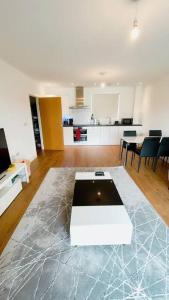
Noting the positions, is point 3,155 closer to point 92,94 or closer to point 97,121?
point 97,121

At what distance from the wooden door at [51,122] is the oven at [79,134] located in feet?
2.55

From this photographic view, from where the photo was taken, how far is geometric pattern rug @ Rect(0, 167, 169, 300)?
3.95 ft

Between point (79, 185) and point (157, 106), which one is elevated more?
point (157, 106)

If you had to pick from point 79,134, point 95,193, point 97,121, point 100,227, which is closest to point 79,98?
point 97,121

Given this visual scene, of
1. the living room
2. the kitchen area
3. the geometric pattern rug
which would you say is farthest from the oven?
the geometric pattern rug

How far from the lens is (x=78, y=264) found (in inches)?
55.6

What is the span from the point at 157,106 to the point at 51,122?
372cm

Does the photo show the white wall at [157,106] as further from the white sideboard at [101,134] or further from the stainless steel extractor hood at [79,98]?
the stainless steel extractor hood at [79,98]

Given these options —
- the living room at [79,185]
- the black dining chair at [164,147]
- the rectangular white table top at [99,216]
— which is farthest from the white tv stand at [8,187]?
the black dining chair at [164,147]

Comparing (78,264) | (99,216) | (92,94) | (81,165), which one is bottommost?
(78,264)

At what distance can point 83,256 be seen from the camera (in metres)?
1.49

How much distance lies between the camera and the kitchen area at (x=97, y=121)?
19.4ft

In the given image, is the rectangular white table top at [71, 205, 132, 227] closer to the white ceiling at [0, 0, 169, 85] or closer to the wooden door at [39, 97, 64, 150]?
the white ceiling at [0, 0, 169, 85]

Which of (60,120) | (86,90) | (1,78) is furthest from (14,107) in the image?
(86,90)
